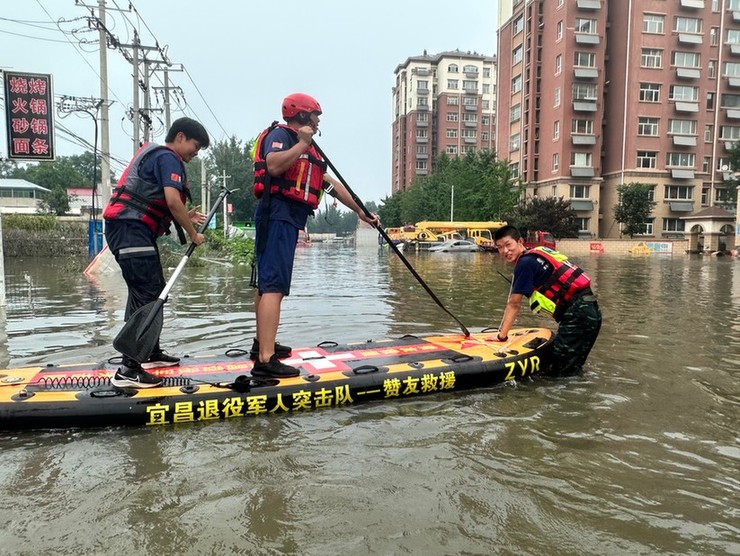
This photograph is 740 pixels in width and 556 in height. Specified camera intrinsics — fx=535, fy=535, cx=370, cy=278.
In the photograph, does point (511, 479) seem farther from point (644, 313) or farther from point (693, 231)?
point (693, 231)

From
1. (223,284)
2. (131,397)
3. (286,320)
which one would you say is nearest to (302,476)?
(131,397)

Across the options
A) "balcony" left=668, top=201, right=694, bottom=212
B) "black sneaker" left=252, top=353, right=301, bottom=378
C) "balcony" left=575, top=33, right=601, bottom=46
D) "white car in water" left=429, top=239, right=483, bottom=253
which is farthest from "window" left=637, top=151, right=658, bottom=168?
"black sneaker" left=252, top=353, right=301, bottom=378

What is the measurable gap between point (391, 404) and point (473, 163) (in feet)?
171

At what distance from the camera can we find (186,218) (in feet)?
14.0

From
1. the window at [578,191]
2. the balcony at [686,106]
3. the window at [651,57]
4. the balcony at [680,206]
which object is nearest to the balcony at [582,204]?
the window at [578,191]

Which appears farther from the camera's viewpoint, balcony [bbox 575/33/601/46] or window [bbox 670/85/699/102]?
window [bbox 670/85/699/102]

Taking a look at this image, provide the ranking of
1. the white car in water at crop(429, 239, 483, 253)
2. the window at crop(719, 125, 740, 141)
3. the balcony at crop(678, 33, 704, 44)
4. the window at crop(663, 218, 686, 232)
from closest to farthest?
1. the white car in water at crop(429, 239, 483, 253)
2. the balcony at crop(678, 33, 704, 44)
3. the window at crop(663, 218, 686, 232)
4. the window at crop(719, 125, 740, 141)

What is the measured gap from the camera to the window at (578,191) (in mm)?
52875

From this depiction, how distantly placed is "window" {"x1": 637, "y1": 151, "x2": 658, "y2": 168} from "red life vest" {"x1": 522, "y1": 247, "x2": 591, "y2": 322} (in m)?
53.7

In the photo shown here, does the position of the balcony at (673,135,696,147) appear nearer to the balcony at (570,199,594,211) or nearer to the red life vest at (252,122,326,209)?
the balcony at (570,199,594,211)

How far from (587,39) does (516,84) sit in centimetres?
1065

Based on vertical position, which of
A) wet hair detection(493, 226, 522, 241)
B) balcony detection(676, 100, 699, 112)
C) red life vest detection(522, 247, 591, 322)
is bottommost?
red life vest detection(522, 247, 591, 322)

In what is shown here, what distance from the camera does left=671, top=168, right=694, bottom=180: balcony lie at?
5200 cm

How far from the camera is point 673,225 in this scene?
53.1 m
